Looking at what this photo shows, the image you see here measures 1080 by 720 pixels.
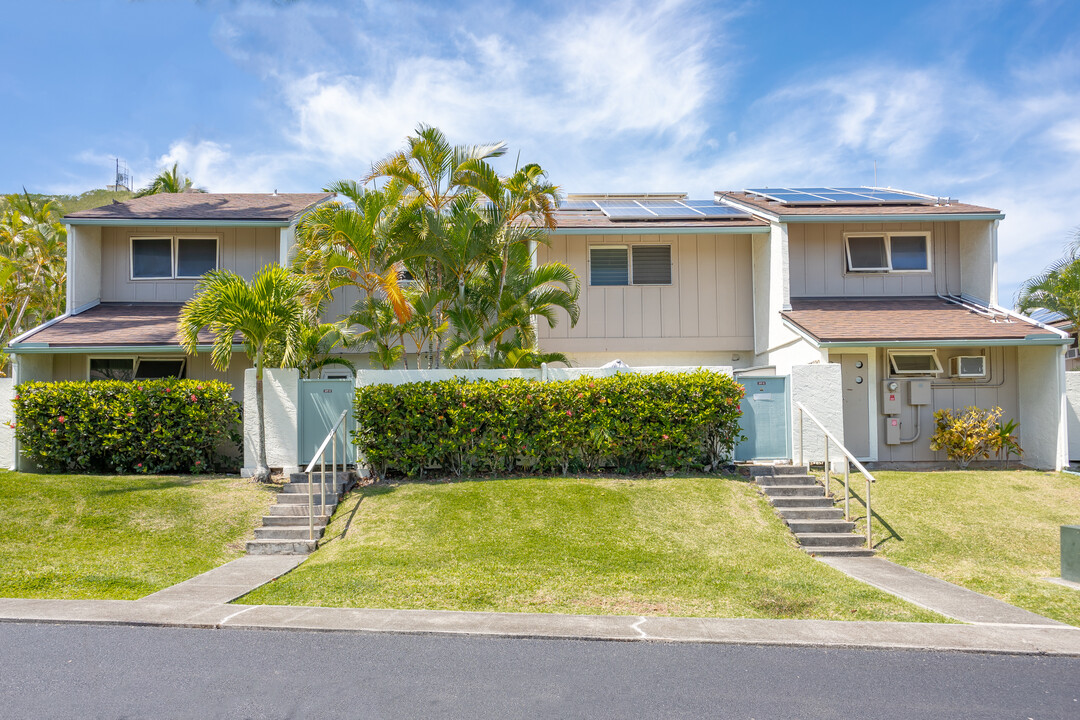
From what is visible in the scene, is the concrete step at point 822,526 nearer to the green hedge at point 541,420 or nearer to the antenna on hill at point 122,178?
the green hedge at point 541,420

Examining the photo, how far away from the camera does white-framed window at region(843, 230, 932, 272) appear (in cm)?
1579

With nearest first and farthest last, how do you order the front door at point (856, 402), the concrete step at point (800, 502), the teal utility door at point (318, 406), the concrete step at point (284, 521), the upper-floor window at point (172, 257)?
1. the concrete step at point (284, 521)
2. the concrete step at point (800, 502)
3. the teal utility door at point (318, 406)
4. the front door at point (856, 402)
5. the upper-floor window at point (172, 257)

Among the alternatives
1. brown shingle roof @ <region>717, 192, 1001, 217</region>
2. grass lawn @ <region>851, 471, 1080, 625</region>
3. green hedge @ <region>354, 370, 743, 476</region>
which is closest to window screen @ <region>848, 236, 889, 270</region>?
brown shingle roof @ <region>717, 192, 1001, 217</region>

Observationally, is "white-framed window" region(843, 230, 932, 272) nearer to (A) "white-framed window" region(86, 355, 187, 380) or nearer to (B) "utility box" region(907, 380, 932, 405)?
(B) "utility box" region(907, 380, 932, 405)

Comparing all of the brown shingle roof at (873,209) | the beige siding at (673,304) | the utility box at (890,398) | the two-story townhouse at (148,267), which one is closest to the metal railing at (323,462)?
the two-story townhouse at (148,267)

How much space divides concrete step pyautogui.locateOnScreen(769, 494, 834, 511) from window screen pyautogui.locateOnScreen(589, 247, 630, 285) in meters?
6.59

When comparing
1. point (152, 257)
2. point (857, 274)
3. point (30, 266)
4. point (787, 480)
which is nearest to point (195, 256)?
point (152, 257)

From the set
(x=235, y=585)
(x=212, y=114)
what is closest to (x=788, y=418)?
(x=235, y=585)

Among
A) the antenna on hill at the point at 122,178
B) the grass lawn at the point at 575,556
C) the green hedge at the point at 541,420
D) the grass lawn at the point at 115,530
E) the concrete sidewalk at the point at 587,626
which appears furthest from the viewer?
the antenna on hill at the point at 122,178

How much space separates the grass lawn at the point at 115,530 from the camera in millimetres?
8172

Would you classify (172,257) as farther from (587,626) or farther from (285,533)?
(587,626)

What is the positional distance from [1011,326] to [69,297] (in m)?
18.6

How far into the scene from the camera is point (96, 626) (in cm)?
657

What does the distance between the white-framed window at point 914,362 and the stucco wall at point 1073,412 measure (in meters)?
2.16
